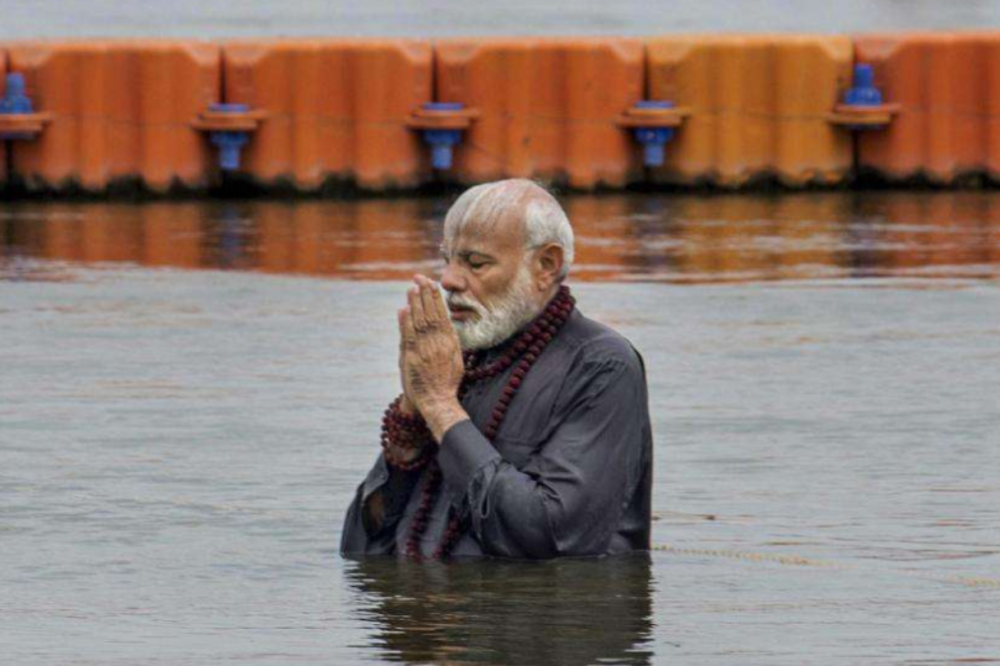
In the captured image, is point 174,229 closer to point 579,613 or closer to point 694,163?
point 694,163

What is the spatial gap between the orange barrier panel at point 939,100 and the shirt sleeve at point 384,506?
43.9 feet

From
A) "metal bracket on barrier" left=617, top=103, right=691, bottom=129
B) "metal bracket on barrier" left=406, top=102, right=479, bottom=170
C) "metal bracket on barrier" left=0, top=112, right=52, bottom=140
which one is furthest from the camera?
"metal bracket on barrier" left=617, top=103, right=691, bottom=129

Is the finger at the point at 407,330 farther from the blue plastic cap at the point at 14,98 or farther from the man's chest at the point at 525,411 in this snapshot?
the blue plastic cap at the point at 14,98

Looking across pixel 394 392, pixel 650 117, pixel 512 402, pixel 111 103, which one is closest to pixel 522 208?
pixel 512 402

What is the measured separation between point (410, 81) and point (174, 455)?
10.1 meters

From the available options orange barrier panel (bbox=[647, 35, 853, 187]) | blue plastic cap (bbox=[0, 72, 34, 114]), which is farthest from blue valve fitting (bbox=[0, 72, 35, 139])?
orange barrier panel (bbox=[647, 35, 853, 187])

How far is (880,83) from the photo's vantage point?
2064 centimetres

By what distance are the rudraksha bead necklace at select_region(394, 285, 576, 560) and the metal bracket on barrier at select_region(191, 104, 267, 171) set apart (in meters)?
13.0

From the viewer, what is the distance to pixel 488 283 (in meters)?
6.90

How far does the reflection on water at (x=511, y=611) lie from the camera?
6668 millimetres

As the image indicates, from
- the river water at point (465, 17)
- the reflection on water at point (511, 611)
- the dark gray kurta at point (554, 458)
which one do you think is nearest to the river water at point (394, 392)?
the reflection on water at point (511, 611)

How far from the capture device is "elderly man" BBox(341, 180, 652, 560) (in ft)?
22.2

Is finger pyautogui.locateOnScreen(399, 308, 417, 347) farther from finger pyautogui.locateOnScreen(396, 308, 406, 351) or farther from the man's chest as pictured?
the man's chest

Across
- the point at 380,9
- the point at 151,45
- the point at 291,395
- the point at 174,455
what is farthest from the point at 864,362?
the point at 380,9
